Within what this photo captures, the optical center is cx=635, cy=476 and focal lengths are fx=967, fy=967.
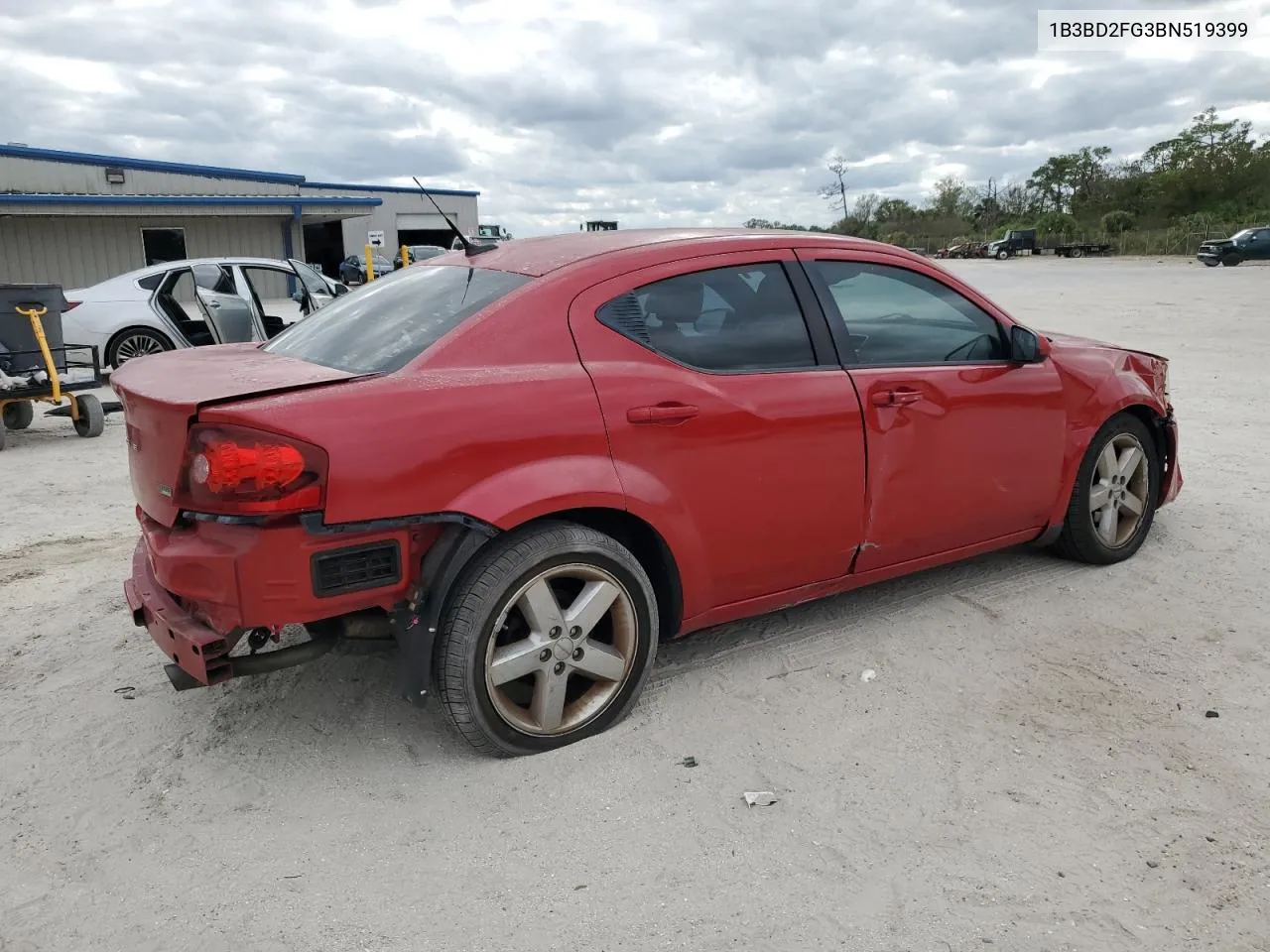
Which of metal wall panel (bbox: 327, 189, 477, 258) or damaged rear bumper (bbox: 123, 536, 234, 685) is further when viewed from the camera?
metal wall panel (bbox: 327, 189, 477, 258)

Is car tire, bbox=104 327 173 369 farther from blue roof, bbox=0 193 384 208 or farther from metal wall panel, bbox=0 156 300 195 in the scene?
metal wall panel, bbox=0 156 300 195

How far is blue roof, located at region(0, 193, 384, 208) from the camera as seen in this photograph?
22909mm

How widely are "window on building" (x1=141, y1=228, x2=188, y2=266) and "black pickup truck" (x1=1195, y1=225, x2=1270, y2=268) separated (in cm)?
3612

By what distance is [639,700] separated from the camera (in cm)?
345

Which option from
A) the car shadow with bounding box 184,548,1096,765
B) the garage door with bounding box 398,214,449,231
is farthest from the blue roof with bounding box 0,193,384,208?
the car shadow with bounding box 184,548,1096,765

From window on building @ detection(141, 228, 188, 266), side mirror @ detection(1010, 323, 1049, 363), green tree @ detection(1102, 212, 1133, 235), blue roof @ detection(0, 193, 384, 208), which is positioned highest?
green tree @ detection(1102, 212, 1133, 235)

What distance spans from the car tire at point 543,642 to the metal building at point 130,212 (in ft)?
67.3

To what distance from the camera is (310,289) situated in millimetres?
12211

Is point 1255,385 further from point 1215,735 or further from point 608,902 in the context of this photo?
point 608,902

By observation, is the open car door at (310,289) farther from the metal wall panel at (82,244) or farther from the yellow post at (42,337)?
the metal wall panel at (82,244)

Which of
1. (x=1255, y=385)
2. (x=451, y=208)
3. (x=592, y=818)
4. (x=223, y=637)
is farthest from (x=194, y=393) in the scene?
(x=451, y=208)

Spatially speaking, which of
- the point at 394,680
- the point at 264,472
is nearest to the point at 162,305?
the point at 394,680

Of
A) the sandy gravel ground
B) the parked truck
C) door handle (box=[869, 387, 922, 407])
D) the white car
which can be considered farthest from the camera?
the parked truck

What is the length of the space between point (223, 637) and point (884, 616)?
2.62 metres
